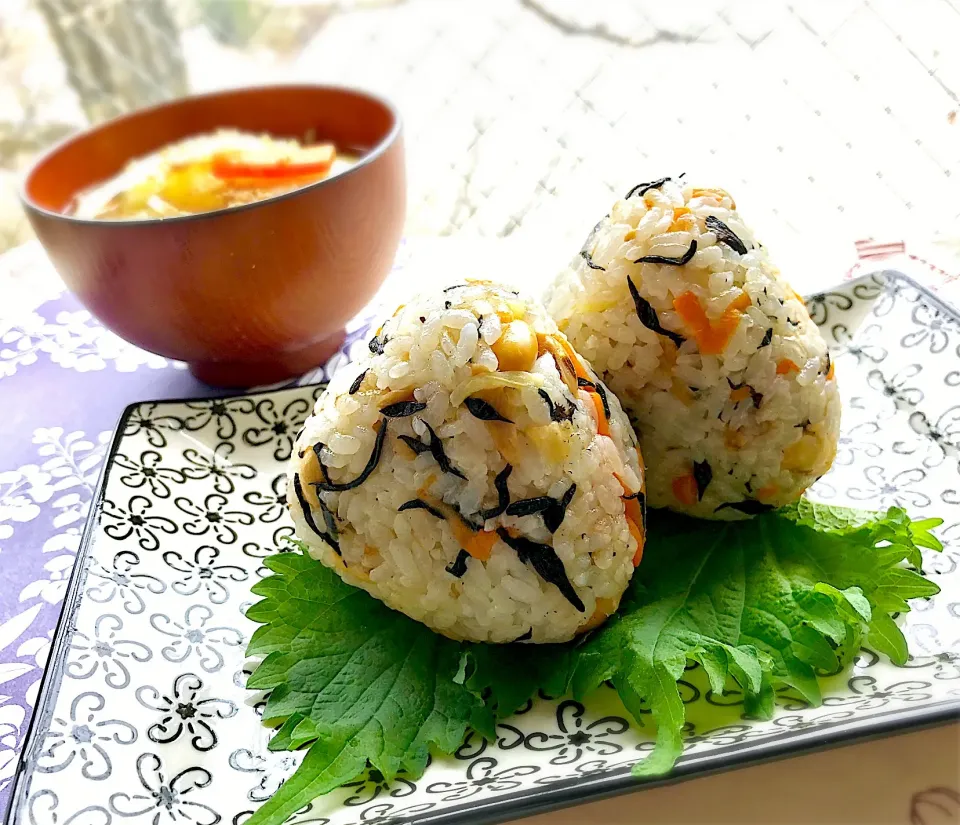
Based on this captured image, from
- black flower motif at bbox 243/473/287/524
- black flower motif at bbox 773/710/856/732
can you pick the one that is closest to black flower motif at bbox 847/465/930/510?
black flower motif at bbox 773/710/856/732

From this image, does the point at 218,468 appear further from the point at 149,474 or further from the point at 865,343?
the point at 865,343

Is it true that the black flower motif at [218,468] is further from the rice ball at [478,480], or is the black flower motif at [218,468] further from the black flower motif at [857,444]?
the black flower motif at [857,444]

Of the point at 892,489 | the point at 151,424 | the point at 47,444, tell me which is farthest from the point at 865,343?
the point at 47,444

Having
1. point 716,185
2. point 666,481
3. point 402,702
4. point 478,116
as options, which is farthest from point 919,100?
point 402,702

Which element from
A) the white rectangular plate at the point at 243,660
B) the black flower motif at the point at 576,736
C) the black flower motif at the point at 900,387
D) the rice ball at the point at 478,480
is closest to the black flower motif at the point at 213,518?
the white rectangular plate at the point at 243,660

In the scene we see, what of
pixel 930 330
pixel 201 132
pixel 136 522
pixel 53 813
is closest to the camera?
pixel 53 813

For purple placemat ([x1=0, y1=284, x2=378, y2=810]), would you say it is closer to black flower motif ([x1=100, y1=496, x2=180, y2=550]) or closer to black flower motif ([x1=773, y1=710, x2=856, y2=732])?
black flower motif ([x1=100, y1=496, x2=180, y2=550])
